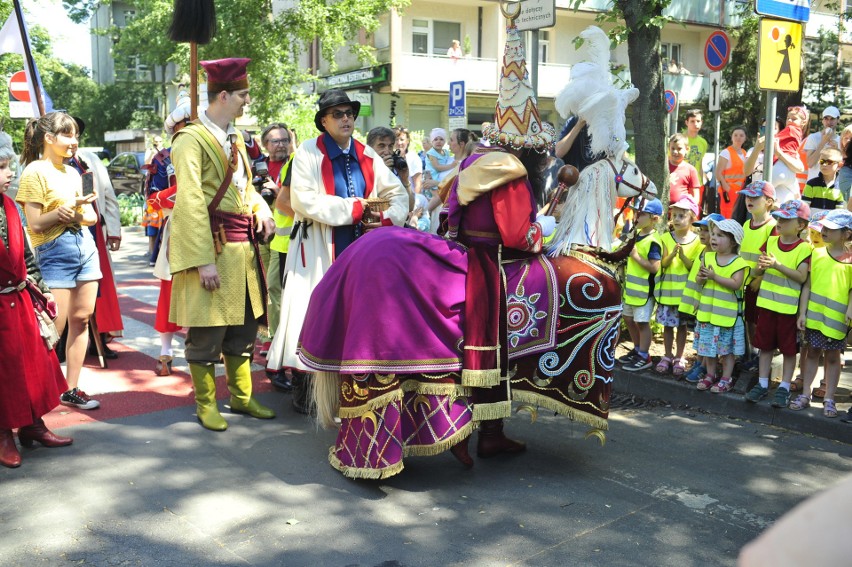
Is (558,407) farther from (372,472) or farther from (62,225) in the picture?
(62,225)

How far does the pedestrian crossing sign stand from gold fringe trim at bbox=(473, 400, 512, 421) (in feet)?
12.4

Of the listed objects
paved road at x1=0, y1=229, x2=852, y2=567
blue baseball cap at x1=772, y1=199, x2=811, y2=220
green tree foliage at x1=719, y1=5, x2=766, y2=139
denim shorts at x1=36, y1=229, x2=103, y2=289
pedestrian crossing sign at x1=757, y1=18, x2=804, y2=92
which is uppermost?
green tree foliage at x1=719, y1=5, x2=766, y2=139

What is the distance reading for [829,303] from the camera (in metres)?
5.71

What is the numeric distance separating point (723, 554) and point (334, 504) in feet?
6.23

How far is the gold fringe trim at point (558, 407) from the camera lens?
471cm

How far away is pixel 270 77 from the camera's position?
67.4 feet

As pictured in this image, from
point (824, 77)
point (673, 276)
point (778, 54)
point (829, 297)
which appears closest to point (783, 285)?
point (829, 297)

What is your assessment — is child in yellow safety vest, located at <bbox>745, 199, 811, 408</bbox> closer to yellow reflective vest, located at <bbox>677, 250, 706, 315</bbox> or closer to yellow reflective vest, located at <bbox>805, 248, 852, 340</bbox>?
yellow reflective vest, located at <bbox>805, 248, 852, 340</bbox>

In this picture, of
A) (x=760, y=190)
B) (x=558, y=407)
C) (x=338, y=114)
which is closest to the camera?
(x=558, y=407)

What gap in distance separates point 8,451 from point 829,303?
524 cm

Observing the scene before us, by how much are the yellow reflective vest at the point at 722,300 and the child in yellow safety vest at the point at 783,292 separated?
150 mm

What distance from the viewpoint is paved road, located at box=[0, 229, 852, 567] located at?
149 inches

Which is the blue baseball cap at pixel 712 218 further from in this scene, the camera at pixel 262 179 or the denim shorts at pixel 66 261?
the denim shorts at pixel 66 261

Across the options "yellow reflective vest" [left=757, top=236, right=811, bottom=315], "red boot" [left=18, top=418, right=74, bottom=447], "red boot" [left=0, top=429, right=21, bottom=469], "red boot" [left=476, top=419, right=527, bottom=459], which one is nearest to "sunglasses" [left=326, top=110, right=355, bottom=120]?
"red boot" [left=476, top=419, right=527, bottom=459]
